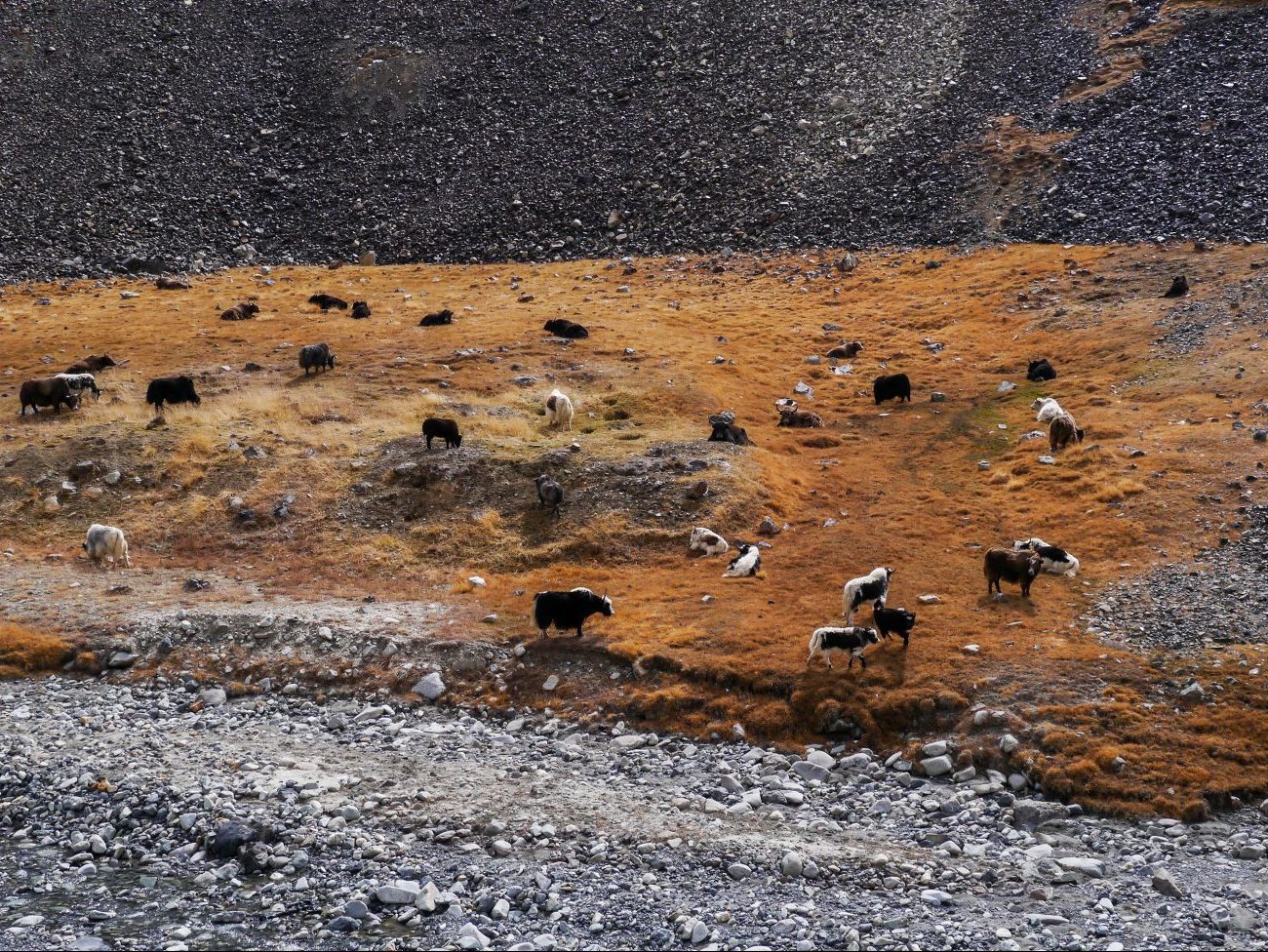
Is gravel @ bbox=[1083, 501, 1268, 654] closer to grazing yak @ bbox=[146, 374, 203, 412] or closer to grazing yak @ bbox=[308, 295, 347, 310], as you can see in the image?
grazing yak @ bbox=[146, 374, 203, 412]

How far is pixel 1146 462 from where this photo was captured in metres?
28.5

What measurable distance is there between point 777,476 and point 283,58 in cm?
6020

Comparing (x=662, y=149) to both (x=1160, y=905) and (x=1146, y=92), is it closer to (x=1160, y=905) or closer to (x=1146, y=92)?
(x=1146, y=92)

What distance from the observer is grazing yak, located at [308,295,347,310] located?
4856cm

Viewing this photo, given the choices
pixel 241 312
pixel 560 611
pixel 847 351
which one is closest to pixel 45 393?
pixel 241 312

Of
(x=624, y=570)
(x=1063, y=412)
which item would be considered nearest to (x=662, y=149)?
(x=1063, y=412)

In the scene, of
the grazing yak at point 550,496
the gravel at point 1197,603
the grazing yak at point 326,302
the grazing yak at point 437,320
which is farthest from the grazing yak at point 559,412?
the grazing yak at point 326,302

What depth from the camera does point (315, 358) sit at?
3794cm

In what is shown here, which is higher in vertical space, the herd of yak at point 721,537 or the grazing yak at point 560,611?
the herd of yak at point 721,537

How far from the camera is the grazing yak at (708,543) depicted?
25797mm

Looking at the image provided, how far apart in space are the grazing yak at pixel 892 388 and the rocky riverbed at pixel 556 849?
2079cm

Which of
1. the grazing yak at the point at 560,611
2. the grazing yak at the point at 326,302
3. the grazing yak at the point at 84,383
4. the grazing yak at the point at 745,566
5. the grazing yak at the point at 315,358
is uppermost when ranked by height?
the grazing yak at the point at 326,302

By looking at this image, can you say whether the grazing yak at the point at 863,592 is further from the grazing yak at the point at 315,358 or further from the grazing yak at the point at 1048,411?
the grazing yak at the point at 315,358

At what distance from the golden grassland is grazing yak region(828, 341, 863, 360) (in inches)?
26.9
